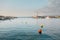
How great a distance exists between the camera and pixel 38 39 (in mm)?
13406

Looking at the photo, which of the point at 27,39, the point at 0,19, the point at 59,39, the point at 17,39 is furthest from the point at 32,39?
the point at 0,19

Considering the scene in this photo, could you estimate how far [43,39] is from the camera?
1345 centimetres

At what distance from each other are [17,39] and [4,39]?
1.28 meters

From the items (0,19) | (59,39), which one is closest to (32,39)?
(59,39)

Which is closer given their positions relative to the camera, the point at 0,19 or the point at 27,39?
the point at 27,39

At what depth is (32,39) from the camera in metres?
13.3

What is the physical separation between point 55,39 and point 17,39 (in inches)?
149

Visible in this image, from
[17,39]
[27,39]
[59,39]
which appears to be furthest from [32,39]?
[59,39]

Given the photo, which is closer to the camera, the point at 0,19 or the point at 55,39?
the point at 55,39

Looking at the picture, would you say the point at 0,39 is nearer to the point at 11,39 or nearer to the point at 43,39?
the point at 11,39

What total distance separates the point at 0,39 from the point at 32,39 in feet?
10.4

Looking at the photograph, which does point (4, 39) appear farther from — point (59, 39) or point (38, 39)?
point (59, 39)

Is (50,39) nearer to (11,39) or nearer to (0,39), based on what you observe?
(11,39)

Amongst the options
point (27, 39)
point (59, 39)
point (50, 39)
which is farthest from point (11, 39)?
point (59, 39)
